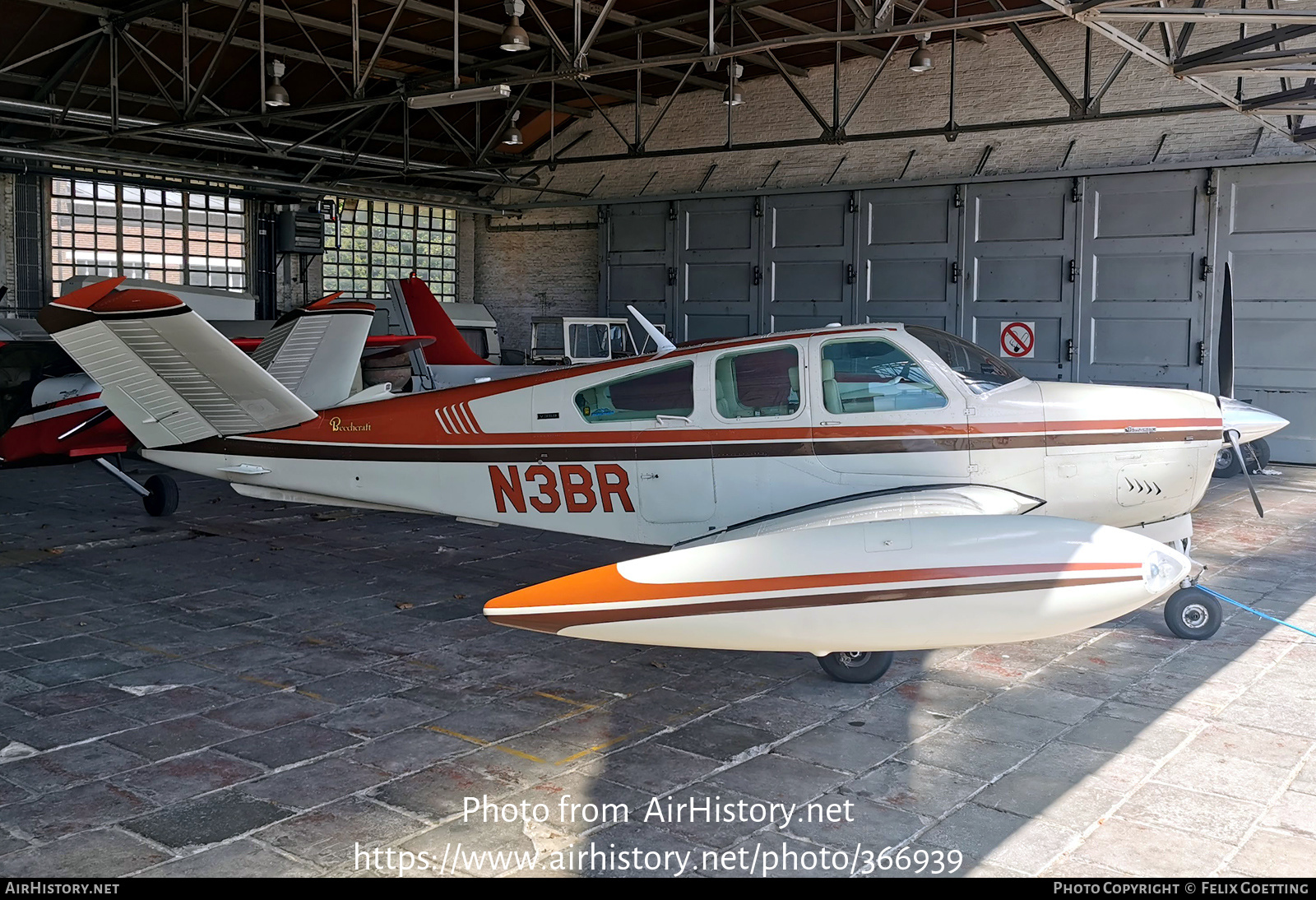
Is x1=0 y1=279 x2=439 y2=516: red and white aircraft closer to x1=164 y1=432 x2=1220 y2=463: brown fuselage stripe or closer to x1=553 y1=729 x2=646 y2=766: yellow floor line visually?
x1=164 y1=432 x2=1220 y2=463: brown fuselage stripe

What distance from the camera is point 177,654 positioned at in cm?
609

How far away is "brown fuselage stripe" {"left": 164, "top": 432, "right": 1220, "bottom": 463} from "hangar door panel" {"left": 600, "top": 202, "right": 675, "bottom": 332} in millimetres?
13869

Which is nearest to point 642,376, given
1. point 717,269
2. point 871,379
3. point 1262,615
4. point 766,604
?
point 871,379

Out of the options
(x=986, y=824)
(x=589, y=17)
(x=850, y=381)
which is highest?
(x=589, y=17)

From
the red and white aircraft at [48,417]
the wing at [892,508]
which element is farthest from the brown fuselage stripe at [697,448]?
the red and white aircraft at [48,417]

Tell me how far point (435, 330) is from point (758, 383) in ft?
34.9

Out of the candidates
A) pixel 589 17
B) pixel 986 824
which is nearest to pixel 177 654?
pixel 986 824

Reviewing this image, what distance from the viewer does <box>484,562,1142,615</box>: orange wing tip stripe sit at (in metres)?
4.71

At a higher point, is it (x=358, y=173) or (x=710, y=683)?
(x=358, y=173)

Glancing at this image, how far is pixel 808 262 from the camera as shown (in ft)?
61.7

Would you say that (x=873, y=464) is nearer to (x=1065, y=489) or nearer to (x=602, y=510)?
(x=1065, y=489)

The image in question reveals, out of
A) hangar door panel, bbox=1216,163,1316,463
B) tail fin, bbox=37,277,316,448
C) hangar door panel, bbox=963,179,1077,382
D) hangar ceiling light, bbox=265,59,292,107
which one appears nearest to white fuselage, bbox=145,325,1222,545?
tail fin, bbox=37,277,316,448

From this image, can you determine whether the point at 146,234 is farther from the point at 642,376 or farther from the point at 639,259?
the point at 642,376

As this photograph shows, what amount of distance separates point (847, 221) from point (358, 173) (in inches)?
426
